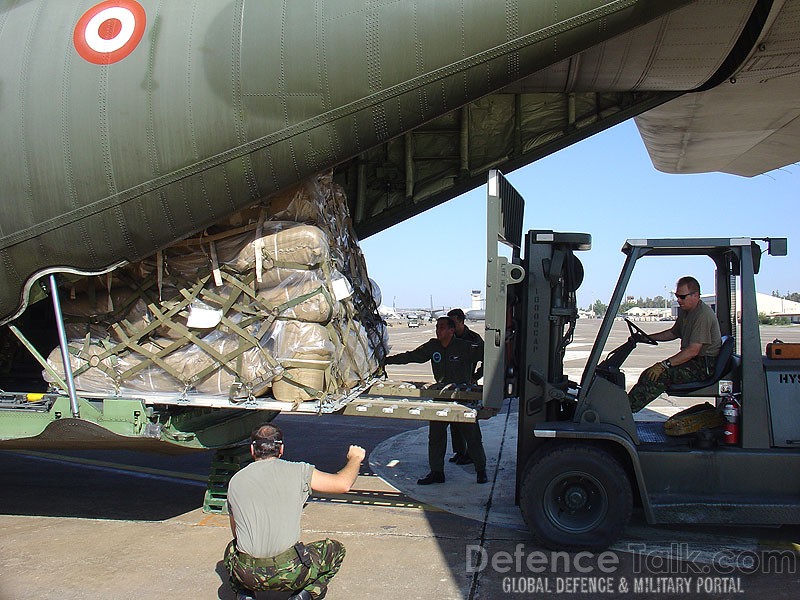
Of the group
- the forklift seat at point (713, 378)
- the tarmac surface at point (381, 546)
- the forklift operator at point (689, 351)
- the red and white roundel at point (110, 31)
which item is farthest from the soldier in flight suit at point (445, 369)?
the red and white roundel at point (110, 31)

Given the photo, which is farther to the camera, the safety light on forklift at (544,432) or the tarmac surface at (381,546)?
the safety light on forklift at (544,432)

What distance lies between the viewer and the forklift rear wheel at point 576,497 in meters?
5.01

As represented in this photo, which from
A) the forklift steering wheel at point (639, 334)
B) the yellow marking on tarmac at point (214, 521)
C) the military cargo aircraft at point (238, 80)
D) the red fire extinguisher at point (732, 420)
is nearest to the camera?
the military cargo aircraft at point (238, 80)

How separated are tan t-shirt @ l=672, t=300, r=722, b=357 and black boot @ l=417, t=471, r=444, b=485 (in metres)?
2.88

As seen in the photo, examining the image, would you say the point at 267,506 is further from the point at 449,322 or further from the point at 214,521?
the point at 449,322

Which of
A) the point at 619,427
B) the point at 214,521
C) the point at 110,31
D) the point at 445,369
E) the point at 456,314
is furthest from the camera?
the point at 456,314

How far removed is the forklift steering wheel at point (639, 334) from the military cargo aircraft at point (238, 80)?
2142mm

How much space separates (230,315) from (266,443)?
2024mm

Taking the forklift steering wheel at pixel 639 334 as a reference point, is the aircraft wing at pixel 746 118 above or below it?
above

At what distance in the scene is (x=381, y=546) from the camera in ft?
17.4

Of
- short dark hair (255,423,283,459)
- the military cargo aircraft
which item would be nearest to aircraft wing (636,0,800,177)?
the military cargo aircraft

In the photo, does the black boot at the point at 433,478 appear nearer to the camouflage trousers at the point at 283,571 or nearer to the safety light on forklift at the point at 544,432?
the safety light on forklift at the point at 544,432

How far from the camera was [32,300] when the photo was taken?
5848mm

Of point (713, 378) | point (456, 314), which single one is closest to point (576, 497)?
point (713, 378)
